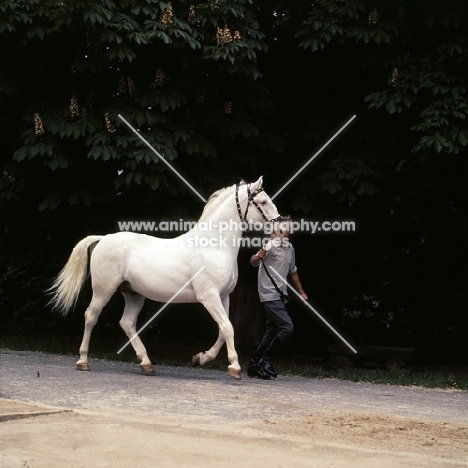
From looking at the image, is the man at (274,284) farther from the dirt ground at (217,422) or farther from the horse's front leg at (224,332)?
the horse's front leg at (224,332)

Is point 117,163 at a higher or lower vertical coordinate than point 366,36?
lower

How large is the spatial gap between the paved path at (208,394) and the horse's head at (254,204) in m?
2.06

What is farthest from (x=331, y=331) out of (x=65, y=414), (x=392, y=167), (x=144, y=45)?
(x=65, y=414)

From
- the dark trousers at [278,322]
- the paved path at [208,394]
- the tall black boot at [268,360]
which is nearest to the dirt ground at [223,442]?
the paved path at [208,394]

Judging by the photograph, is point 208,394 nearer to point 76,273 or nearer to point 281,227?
point 281,227

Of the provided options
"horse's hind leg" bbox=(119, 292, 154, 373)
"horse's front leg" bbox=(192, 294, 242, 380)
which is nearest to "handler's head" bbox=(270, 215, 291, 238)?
"horse's front leg" bbox=(192, 294, 242, 380)

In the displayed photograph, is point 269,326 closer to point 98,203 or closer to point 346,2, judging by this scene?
point 98,203

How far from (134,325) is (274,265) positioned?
2.08 metres

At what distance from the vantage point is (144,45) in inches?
574

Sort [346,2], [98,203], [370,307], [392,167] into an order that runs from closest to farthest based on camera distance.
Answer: [346,2] → [98,203] → [392,167] → [370,307]

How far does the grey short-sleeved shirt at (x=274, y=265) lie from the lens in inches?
535

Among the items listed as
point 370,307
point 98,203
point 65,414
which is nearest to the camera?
point 65,414

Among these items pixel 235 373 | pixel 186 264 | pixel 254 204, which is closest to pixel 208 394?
pixel 235 373

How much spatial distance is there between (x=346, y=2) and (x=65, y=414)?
7512mm
